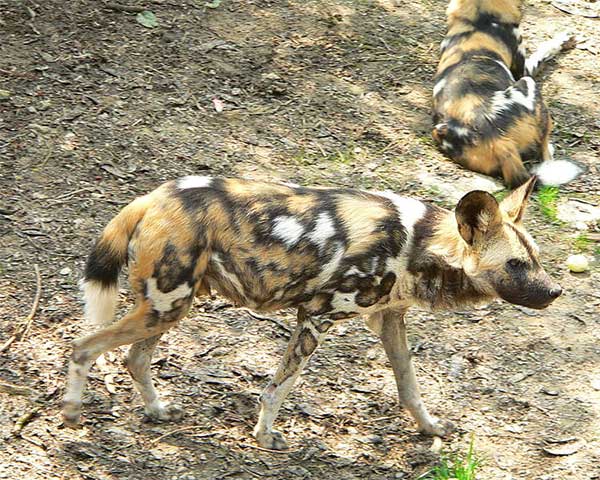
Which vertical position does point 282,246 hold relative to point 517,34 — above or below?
above

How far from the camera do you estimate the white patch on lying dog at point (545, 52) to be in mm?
6145

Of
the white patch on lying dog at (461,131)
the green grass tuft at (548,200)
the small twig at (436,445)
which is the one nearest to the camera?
the small twig at (436,445)

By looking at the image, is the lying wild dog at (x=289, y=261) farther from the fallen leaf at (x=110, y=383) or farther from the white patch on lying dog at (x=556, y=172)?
the white patch on lying dog at (x=556, y=172)

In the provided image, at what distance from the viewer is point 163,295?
3.35m

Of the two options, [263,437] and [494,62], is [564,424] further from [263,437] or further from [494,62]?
[494,62]

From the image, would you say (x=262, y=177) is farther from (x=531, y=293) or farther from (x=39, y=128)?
(x=531, y=293)

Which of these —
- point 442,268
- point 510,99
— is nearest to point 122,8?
point 510,99

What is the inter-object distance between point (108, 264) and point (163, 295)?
8.5 inches

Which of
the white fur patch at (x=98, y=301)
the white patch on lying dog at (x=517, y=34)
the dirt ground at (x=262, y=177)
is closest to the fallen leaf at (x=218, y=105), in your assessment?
the dirt ground at (x=262, y=177)

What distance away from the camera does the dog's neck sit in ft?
11.6

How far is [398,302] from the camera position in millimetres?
3604

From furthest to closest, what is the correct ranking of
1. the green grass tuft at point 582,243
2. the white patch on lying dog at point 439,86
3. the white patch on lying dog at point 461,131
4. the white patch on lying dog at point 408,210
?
the white patch on lying dog at point 439,86
the white patch on lying dog at point 461,131
the green grass tuft at point 582,243
the white patch on lying dog at point 408,210

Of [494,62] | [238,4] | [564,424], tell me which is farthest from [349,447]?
[238,4]

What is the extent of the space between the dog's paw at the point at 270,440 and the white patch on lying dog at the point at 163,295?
1.87ft
